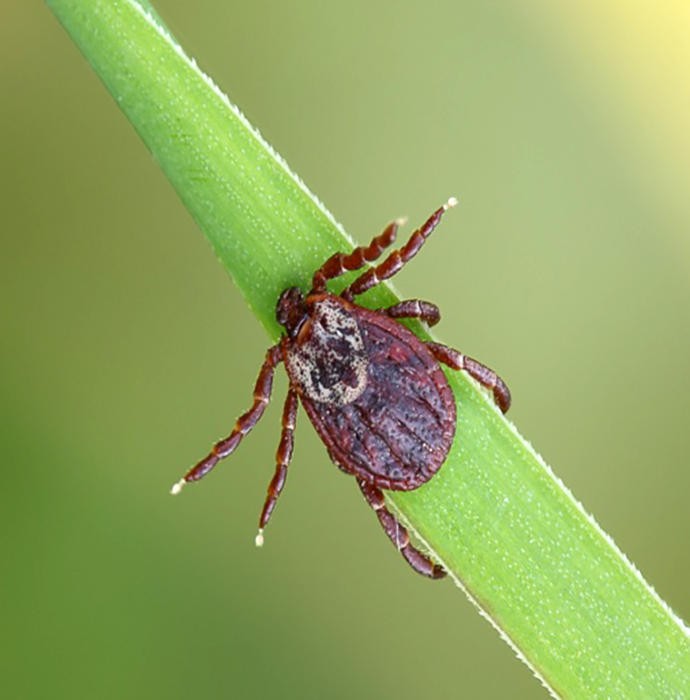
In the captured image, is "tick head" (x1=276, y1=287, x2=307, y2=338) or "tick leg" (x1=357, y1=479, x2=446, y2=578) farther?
"tick leg" (x1=357, y1=479, x2=446, y2=578)

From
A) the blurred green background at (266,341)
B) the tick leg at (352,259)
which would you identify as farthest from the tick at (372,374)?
the blurred green background at (266,341)

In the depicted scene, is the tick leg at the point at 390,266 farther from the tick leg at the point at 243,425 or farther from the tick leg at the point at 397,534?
the tick leg at the point at 397,534

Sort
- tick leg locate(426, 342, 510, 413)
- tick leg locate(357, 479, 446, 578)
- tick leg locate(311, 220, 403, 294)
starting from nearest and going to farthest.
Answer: tick leg locate(311, 220, 403, 294) < tick leg locate(426, 342, 510, 413) < tick leg locate(357, 479, 446, 578)

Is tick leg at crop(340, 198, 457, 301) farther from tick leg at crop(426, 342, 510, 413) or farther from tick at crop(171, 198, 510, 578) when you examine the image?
tick leg at crop(426, 342, 510, 413)

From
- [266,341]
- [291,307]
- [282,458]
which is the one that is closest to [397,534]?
[282,458]

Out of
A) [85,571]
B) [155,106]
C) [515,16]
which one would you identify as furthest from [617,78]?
[85,571]

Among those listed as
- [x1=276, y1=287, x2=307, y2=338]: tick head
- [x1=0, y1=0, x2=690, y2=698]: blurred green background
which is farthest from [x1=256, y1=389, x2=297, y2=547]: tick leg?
[x1=0, y1=0, x2=690, y2=698]: blurred green background

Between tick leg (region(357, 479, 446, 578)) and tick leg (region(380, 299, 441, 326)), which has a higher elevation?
tick leg (region(380, 299, 441, 326))
